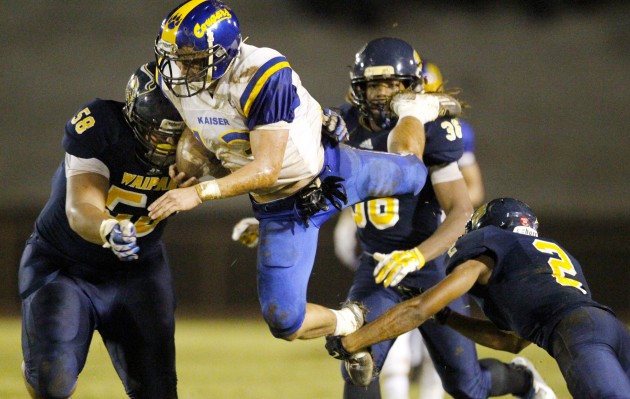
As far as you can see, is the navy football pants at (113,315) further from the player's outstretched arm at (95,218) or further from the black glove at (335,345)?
the black glove at (335,345)

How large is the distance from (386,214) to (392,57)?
705 millimetres

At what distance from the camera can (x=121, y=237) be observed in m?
3.07

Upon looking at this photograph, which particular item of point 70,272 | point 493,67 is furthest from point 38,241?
point 493,67

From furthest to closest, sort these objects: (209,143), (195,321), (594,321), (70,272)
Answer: (195,321), (70,272), (209,143), (594,321)

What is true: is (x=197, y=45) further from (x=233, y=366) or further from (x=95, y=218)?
(x=233, y=366)

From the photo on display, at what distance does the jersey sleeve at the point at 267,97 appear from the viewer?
3.15 m

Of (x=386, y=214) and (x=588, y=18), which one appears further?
(x=588, y=18)

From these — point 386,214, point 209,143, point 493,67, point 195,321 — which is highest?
point 209,143

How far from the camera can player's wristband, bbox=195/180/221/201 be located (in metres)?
2.99

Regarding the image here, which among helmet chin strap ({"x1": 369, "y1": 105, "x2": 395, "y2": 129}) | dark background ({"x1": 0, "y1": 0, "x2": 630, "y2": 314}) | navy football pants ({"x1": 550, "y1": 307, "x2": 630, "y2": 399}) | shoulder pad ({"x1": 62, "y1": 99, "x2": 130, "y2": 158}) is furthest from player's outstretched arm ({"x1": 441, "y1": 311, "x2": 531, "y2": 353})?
dark background ({"x1": 0, "y1": 0, "x2": 630, "y2": 314})

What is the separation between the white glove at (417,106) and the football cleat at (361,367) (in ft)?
3.31

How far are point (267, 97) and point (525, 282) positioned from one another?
42.6 inches

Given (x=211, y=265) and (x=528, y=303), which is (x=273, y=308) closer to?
(x=528, y=303)

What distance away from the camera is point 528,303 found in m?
3.26
